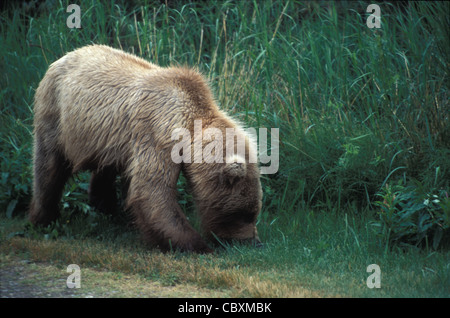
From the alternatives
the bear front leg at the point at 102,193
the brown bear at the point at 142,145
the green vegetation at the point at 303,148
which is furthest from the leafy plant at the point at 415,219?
the bear front leg at the point at 102,193

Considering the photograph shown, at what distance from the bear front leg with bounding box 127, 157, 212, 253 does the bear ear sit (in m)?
0.51

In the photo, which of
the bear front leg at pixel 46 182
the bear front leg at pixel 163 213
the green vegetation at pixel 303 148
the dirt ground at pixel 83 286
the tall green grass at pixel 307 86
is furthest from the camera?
the tall green grass at pixel 307 86

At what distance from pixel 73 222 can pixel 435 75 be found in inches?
186

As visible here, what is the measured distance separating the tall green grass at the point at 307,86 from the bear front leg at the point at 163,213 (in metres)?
1.34

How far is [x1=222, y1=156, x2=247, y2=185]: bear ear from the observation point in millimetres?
5145

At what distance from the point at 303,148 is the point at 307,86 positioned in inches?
41.6

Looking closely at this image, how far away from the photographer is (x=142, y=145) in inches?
214

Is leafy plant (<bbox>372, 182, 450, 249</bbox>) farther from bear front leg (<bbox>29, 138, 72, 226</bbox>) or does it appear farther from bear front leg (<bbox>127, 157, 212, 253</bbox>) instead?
bear front leg (<bbox>29, 138, 72, 226</bbox>)

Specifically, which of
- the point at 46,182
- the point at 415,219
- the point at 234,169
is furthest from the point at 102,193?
the point at 415,219

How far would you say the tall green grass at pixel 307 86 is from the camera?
6.49 meters

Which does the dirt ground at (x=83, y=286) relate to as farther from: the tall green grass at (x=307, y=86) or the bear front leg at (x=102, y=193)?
the tall green grass at (x=307, y=86)

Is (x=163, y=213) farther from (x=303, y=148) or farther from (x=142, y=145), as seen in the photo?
(x=303, y=148)

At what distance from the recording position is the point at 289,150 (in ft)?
23.0

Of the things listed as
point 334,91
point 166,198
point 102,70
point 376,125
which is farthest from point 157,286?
A: point 334,91
